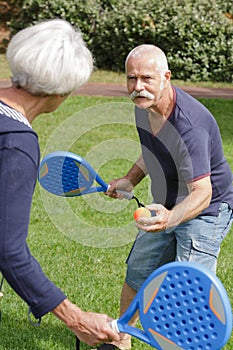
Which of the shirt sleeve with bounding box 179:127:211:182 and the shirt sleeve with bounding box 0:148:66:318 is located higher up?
the shirt sleeve with bounding box 0:148:66:318

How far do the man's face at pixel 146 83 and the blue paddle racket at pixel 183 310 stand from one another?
1118 millimetres

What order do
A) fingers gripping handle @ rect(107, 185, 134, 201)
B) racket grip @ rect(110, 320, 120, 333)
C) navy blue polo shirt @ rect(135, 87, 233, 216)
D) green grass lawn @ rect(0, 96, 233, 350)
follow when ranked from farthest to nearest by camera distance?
green grass lawn @ rect(0, 96, 233, 350) < fingers gripping handle @ rect(107, 185, 134, 201) < navy blue polo shirt @ rect(135, 87, 233, 216) < racket grip @ rect(110, 320, 120, 333)

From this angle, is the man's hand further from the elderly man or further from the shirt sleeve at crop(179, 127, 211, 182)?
the shirt sleeve at crop(179, 127, 211, 182)

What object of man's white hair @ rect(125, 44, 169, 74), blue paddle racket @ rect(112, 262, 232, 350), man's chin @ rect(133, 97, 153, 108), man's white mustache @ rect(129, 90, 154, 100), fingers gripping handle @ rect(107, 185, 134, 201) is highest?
man's white hair @ rect(125, 44, 169, 74)

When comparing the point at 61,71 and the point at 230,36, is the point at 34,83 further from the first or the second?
the point at 230,36

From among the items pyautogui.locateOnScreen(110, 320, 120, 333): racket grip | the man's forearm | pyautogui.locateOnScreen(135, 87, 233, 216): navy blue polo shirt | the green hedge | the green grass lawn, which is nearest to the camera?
pyautogui.locateOnScreen(110, 320, 120, 333): racket grip

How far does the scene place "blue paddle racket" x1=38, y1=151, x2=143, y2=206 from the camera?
13.8ft

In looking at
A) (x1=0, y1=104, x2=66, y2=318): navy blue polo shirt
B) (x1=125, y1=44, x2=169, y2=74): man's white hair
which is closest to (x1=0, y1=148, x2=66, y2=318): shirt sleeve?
(x1=0, y1=104, x2=66, y2=318): navy blue polo shirt

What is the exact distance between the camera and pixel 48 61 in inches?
104

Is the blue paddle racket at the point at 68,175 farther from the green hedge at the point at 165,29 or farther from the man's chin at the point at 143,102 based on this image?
the green hedge at the point at 165,29

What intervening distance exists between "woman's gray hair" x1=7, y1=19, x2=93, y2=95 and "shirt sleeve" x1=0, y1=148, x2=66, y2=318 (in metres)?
0.29

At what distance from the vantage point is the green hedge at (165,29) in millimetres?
15781

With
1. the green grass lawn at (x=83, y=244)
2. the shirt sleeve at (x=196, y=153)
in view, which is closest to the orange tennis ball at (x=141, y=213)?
the shirt sleeve at (x=196, y=153)

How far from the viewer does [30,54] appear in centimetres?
266
